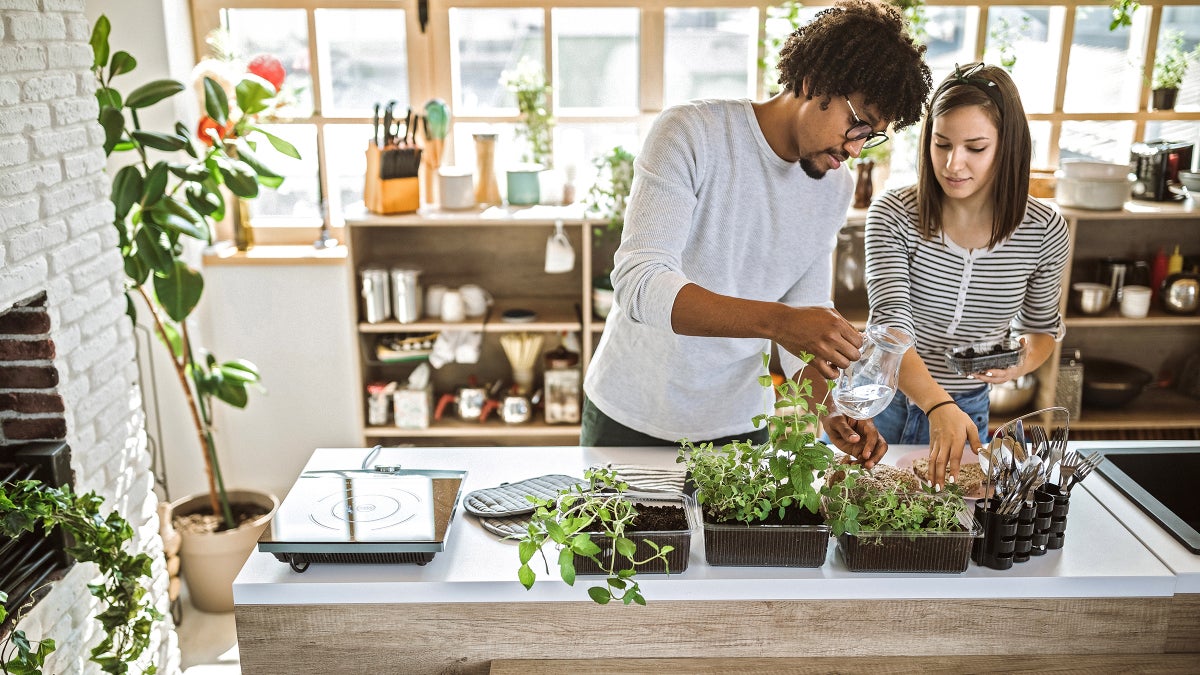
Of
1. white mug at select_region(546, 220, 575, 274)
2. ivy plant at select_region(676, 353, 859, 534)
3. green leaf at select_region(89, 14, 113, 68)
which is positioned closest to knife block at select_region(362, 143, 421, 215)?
white mug at select_region(546, 220, 575, 274)

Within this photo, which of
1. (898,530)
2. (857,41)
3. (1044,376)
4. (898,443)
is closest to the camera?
(898,530)

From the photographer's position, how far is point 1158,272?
Answer: 3.42 metres

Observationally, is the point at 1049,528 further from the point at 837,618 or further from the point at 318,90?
the point at 318,90

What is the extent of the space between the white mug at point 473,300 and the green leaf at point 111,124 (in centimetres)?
119

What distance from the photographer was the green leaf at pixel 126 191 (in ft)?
8.49

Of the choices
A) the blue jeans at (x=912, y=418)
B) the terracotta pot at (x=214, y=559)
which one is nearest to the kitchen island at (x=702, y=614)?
the blue jeans at (x=912, y=418)

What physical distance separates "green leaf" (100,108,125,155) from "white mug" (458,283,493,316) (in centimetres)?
119

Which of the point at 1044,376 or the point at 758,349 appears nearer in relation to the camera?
the point at 758,349

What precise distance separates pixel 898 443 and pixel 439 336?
1730 millimetres

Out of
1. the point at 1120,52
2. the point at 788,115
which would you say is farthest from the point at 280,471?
the point at 1120,52

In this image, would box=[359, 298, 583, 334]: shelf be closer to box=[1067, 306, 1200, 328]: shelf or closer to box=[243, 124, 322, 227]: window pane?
box=[243, 124, 322, 227]: window pane

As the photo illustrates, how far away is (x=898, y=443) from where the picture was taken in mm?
2186

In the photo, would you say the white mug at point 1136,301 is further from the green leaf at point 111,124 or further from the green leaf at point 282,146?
the green leaf at point 111,124

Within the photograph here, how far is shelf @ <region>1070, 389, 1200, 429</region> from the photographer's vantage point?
11.1 feet
